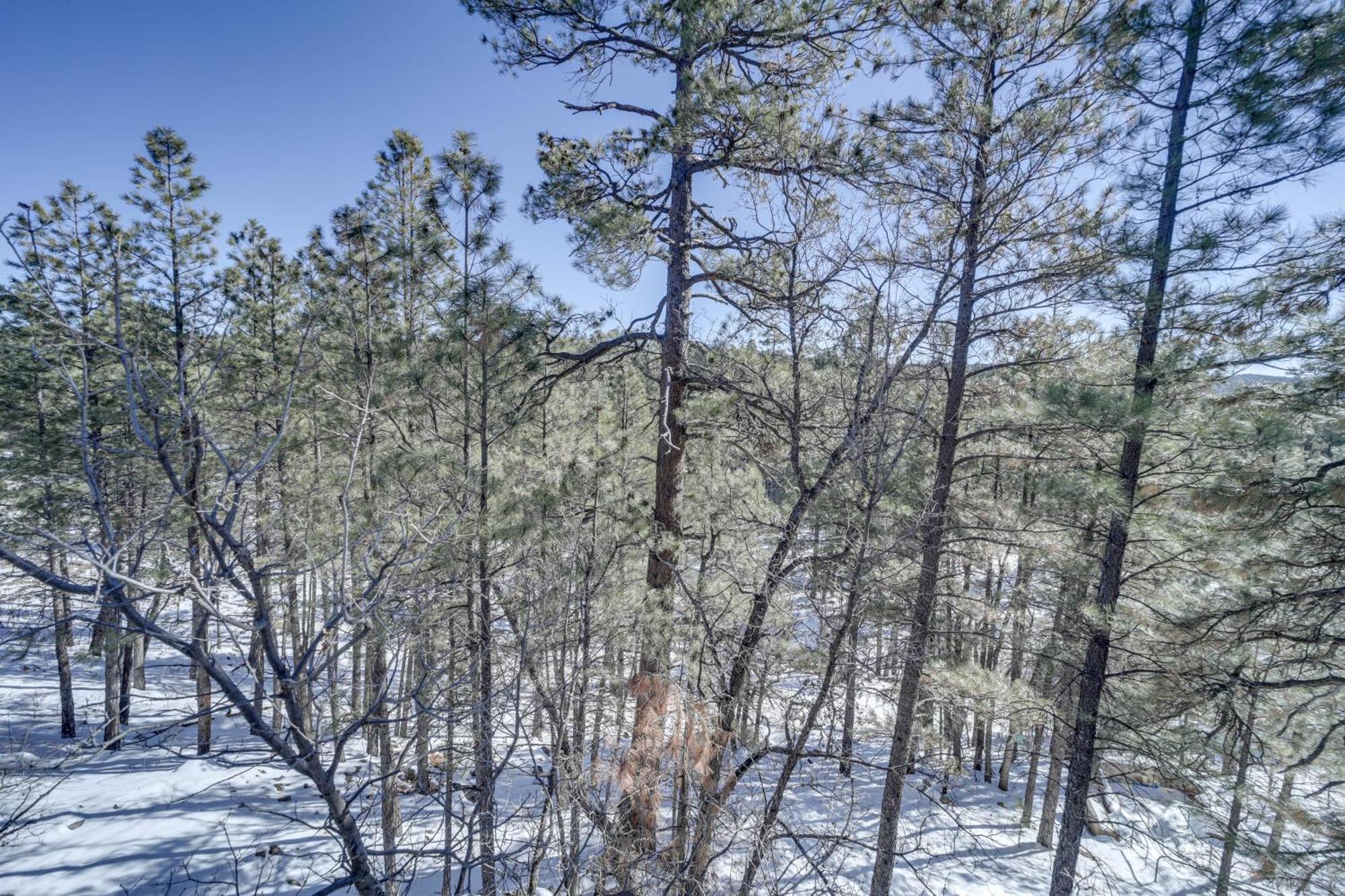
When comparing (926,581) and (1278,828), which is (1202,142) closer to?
(926,581)

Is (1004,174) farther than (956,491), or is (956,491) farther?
(956,491)

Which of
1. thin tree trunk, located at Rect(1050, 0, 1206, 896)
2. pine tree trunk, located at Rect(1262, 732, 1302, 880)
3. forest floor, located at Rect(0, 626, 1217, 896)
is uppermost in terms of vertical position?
thin tree trunk, located at Rect(1050, 0, 1206, 896)

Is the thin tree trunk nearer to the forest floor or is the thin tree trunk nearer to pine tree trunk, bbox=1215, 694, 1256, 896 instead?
the forest floor

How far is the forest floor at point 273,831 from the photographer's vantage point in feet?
24.0

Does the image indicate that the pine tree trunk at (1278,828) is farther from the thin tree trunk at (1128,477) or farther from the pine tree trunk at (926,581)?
the pine tree trunk at (926,581)

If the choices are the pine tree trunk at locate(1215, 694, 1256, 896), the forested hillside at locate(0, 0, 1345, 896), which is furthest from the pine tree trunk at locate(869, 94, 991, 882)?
the pine tree trunk at locate(1215, 694, 1256, 896)

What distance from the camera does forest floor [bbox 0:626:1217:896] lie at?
7328 mm

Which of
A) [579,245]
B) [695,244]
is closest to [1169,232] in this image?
[695,244]

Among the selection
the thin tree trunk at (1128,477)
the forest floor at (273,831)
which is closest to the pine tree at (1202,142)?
the thin tree trunk at (1128,477)

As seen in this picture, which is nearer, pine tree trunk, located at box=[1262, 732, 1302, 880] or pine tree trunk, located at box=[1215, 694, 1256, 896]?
pine tree trunk, located at box=[1262, 732, 1302, 880]

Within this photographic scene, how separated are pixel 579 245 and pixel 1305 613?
25.2 feet

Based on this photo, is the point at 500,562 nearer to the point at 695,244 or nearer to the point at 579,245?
the point at 579,245

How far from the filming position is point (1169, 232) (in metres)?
5.19

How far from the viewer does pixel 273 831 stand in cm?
654
